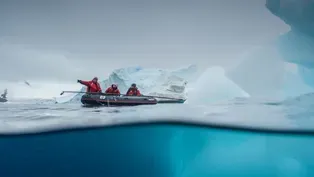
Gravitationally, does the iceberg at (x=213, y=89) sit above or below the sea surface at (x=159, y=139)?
above

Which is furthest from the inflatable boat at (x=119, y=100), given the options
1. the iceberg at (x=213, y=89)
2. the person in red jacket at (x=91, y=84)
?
the iceberg at (x=213, y=89)

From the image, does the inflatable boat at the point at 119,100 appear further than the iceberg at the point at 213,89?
Yes

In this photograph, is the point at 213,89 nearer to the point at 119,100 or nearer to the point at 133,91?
the point at 133,91

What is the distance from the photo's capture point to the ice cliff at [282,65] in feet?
15.2

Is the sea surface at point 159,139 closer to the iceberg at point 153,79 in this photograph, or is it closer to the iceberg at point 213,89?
the iceberg at point 213,89

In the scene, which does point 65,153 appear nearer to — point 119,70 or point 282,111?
point 119,70

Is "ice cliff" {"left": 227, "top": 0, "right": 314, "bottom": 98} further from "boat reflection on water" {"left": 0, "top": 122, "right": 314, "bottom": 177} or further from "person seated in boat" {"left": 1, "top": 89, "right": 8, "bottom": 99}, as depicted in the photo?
"person seated in boat" {"left": 1, "top": 89, "right": 8, "bottom": 99}

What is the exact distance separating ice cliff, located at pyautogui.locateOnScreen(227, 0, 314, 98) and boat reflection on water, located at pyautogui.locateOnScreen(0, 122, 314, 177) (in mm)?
1279

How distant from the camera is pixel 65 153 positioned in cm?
607

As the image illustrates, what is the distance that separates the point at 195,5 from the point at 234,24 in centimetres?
90

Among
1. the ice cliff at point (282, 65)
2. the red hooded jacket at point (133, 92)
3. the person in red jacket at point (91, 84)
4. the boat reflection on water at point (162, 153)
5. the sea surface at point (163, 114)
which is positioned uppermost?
the ice cliff at point (282, 65)

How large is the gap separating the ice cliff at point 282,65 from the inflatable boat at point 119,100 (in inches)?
60.6

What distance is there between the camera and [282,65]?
4.79 meters

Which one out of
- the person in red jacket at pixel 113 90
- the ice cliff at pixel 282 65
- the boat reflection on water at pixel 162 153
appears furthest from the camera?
the boat reflection on water at pixel 162 153
